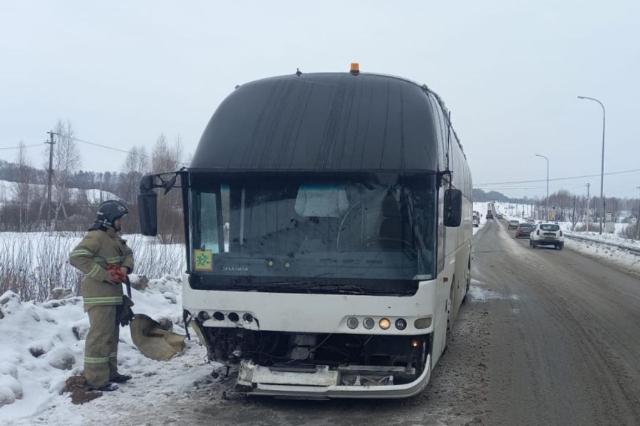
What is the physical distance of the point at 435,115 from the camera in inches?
260

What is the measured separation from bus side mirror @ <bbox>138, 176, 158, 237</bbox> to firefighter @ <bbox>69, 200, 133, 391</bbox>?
69 centimetres

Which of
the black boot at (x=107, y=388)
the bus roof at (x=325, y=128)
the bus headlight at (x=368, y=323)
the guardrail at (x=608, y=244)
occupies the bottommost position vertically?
the black boot at (x=107, y=388)

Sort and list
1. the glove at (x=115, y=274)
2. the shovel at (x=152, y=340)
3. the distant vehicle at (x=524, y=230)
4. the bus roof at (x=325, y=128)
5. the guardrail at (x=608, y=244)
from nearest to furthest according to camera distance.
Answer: the bus roof at (x=325, y=128)
the glove at (x=115, y=274)
the shovel at (x=152, y=340)
the guardrail at (x=608, y=244)
the distant vehicle at (x=524, y=230)

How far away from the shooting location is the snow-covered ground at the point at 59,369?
567cm

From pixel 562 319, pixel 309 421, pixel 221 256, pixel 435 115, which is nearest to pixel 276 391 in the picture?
pixel 309 421

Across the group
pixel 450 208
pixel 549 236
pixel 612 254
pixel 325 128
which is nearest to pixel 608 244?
pixel 612 254

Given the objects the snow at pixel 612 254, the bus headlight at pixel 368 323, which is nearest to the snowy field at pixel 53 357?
the bus headlight at pixel 368 323

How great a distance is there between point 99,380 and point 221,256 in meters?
1.92

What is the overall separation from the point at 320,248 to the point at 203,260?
1.18 metres

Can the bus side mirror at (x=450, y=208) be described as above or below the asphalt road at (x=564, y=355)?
above

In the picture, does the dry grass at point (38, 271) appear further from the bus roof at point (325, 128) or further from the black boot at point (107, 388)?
the bus roof at point (325, 128)

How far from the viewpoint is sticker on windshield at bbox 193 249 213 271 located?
597cm

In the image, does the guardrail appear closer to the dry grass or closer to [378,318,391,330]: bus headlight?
the dry grass

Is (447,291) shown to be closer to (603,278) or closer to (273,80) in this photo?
(273,80)
